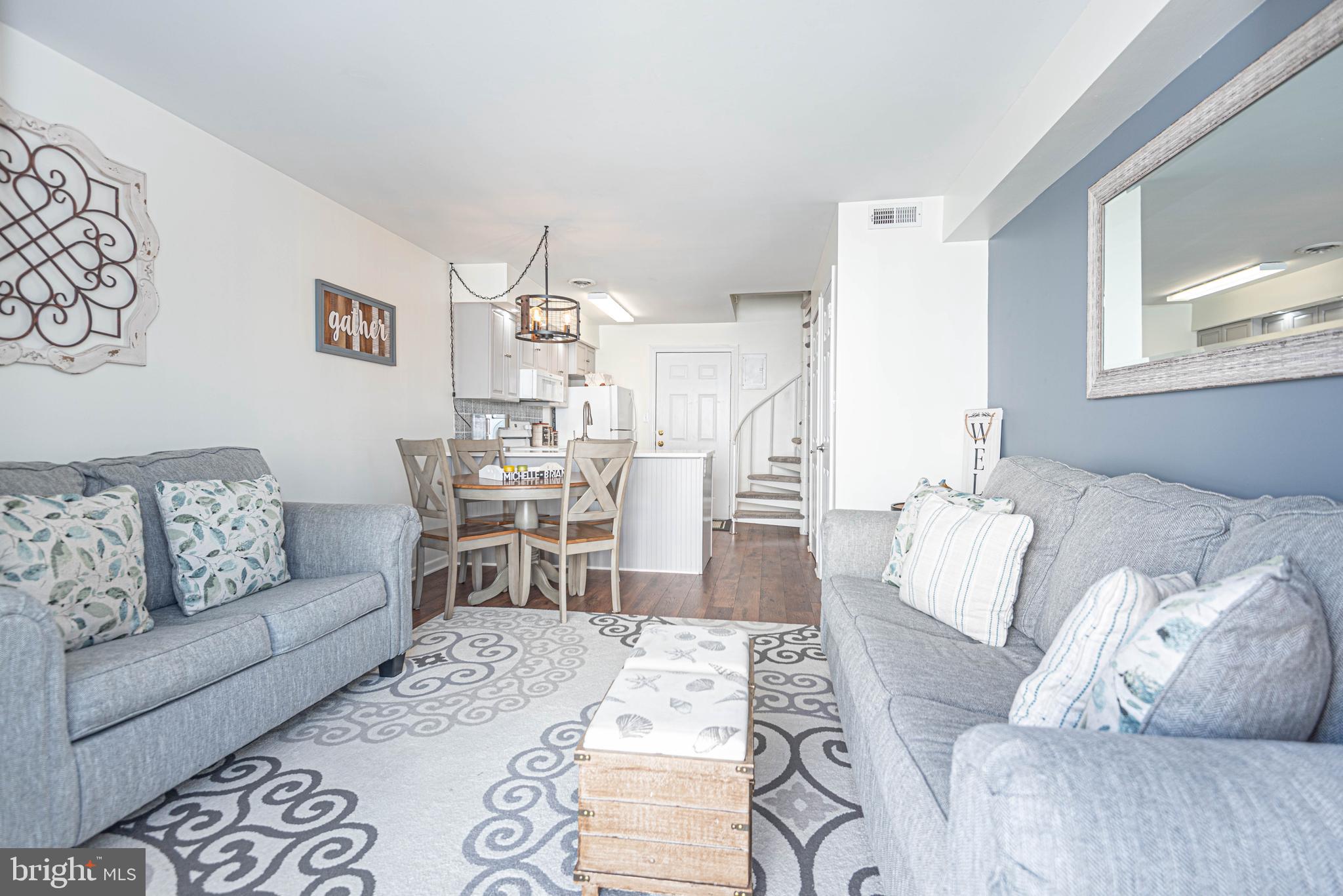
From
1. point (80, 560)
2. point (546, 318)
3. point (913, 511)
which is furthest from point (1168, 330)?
point (546, 318)

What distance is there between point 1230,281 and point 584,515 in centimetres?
283

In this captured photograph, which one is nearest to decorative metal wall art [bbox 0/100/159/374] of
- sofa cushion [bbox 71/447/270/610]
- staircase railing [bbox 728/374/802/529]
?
sofa cushion [bbox 71/447/270/610]

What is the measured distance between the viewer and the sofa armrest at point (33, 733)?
1219 mm

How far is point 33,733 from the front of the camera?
1.25 meters

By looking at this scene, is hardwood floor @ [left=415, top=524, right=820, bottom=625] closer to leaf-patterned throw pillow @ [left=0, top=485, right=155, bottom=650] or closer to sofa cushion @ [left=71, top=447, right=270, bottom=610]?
→ sofa cushion @ [left=71, top=447, right=270, bottom=610]

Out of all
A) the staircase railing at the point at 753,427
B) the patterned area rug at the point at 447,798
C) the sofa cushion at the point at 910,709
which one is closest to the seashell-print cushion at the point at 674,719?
the sofa cushion at the point at 910,709

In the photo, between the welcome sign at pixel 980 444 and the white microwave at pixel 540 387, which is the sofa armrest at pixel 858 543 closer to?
the welcome sign at pixel 980 444

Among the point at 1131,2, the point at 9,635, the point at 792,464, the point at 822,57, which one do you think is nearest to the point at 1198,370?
the point at 1131,2

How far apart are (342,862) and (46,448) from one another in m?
1.93

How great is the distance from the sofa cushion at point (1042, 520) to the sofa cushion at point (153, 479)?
279 centimetres

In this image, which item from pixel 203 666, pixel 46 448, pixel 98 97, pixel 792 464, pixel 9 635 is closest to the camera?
pixel 9 635

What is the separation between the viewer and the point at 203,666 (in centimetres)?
160

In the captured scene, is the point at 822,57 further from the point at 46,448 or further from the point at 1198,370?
the point at 46,448

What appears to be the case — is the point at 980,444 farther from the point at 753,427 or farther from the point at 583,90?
the point at 753,427
